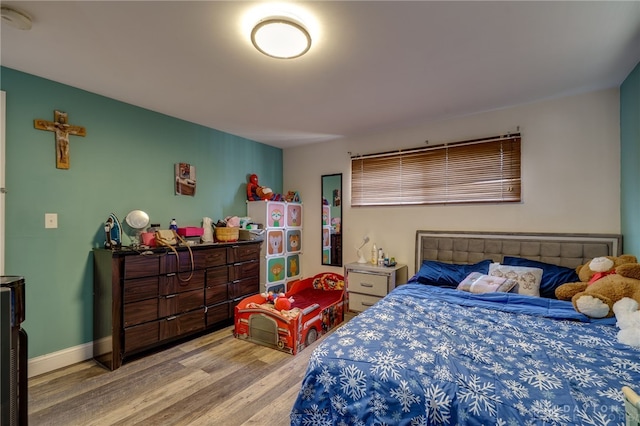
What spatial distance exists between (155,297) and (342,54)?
2562mm

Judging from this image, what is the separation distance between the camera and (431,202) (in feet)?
11.3

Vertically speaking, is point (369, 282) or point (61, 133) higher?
point (61, 133)

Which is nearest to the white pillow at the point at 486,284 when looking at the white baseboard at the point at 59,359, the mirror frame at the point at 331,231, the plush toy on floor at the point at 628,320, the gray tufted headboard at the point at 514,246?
the gray tufted headboard at the point at 514,246

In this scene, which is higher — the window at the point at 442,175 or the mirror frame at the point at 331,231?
the window at the point at 442,175

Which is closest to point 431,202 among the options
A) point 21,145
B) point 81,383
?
point 81,383

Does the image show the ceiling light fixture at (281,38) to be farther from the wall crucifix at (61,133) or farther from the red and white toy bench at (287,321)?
the red and white toy bench at (287,321)

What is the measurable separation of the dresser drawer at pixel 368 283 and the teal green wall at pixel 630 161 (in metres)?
2.07

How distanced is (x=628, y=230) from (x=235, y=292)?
3.71m

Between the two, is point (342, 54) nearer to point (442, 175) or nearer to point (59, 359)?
point (442, 175)

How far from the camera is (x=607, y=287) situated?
77.3 inches

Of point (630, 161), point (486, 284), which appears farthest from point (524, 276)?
point (630, 161)

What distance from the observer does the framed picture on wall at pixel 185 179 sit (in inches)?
128

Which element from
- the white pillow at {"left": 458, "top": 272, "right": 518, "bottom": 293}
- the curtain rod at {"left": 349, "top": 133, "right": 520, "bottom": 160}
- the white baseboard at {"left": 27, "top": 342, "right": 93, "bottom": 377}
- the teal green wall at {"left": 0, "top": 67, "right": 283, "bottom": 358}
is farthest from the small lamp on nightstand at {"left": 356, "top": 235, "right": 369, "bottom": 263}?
the white baseboard at {"left": 27, "top": 342, "right": 93, "bottom": 377}

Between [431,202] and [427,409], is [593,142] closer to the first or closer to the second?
[431,202]
